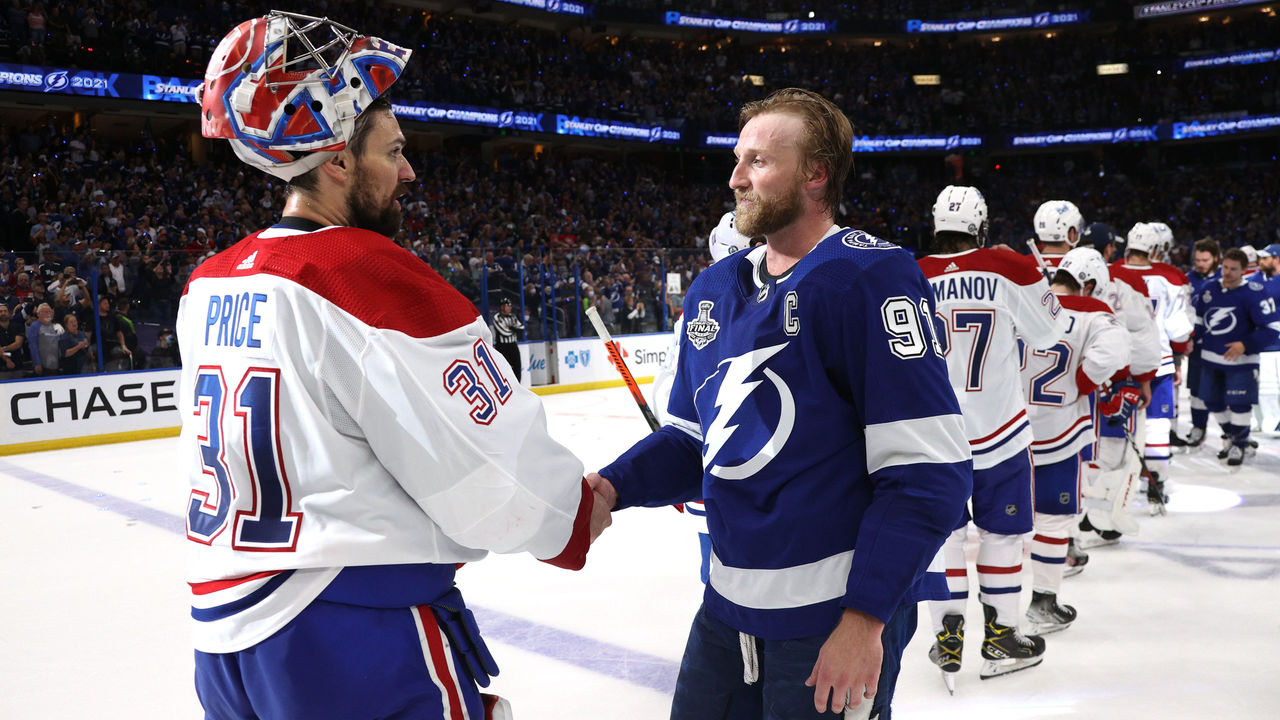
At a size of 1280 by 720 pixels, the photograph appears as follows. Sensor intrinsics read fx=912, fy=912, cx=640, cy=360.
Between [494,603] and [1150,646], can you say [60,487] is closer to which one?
[494,603]

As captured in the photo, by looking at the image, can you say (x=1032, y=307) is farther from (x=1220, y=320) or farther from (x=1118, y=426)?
(x=1220, y=320)

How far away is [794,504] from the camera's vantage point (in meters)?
1.50

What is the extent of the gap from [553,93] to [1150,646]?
77.9 ft

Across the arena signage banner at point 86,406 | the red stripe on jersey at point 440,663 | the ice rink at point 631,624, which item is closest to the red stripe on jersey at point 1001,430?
the ice rink at point 631,624

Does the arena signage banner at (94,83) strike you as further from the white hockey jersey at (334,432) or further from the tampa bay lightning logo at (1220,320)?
the white hockey jersey at (334,432)

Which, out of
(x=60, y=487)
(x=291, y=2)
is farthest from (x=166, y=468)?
(x=291, y=2)

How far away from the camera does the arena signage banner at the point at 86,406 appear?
30.7 feet

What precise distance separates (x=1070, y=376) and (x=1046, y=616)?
109 cm

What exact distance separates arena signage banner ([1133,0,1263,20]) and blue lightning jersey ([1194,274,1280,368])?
28.4 m

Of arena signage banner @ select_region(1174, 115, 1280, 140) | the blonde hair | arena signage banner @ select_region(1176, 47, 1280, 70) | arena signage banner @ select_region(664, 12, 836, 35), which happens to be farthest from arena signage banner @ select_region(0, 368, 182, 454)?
arena signage banner @ select_region(1176, 47, 1280, 70)

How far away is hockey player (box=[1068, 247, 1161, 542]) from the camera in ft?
16.4

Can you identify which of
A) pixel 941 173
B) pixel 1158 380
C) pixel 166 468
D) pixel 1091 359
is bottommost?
pixel 166 468

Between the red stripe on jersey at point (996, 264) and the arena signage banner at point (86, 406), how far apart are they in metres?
9.42

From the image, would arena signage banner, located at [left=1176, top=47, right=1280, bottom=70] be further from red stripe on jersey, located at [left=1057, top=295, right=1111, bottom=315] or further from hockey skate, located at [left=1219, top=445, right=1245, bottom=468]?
red stripe on jersey, located at [left=1057, top=295, right=1111, bottom=315]
